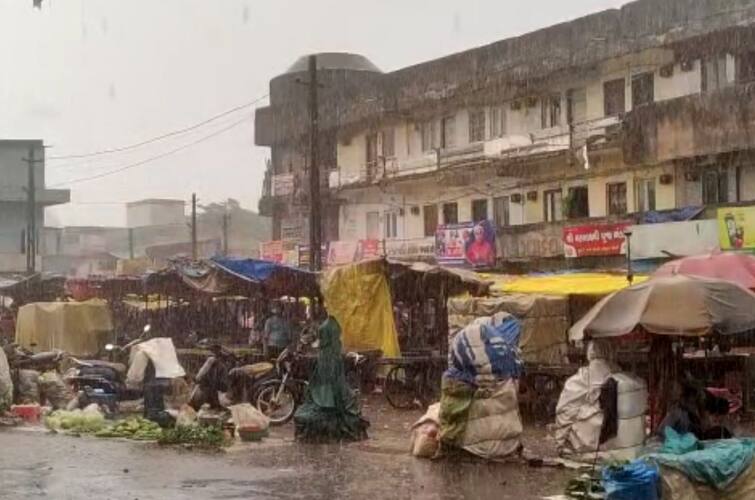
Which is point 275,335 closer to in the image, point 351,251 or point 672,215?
point 672,215

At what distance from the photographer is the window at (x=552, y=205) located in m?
33.4

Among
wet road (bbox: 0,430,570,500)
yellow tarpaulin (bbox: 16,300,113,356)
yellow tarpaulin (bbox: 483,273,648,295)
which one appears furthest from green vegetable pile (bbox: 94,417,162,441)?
yellow tarpaulin (bbox: 16,300,113,356)

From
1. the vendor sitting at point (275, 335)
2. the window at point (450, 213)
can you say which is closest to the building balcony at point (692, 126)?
the window at point (450, 213)

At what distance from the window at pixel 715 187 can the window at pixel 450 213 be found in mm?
10623

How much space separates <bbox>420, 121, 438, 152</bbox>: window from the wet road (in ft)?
82.5

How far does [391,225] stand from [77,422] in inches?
1003

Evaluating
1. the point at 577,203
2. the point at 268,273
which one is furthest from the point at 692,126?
the point at 268,273

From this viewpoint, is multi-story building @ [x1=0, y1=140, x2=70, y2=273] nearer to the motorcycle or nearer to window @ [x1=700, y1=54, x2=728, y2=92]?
window @ [x1=700, y1=54, x2=728, y2=92]

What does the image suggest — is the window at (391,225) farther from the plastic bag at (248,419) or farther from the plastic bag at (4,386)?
the plastic bag at (248,419)

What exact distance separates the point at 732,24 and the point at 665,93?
2.74 m

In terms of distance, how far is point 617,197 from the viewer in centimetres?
3156

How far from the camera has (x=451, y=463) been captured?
12.4m

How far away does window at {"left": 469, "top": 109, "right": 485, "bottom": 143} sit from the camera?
36.4 metres

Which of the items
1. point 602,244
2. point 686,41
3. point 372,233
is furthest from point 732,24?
point 372,233
